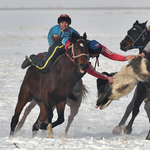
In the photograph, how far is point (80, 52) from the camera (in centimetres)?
535

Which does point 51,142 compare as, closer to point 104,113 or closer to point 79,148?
point 79,148

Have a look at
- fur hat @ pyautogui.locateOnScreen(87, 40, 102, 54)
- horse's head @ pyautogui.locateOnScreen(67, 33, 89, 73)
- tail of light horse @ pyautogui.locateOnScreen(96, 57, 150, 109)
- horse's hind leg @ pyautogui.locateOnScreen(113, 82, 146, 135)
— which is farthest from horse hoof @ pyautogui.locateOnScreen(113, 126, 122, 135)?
horse's head @ pyautogui.locateOnScreen(67, 33, 89, 73)

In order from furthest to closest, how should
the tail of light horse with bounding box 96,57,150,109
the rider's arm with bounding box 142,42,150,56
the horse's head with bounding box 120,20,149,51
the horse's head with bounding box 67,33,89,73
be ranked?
the horse's head with bounding box 120,20,149,51
the rider's arm with bounding box 142,42,150,56
the tail of light horse with bounding box 96,57,150,109
the horse's head with bounding box 67,33,89,73

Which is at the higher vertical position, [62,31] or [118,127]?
[62,31]

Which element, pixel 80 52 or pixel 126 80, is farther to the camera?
pixel 126 80

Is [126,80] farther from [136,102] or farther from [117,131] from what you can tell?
[117,131]

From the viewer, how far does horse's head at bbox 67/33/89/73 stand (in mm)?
5293

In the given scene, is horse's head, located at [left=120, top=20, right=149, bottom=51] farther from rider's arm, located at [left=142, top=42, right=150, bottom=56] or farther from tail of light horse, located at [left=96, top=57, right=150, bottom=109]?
tail of light horse, located at [left=96, top=57, right=150, bottom=109]

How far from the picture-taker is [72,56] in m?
5.44

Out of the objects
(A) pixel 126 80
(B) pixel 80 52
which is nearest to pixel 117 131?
(A) pixel 126 80

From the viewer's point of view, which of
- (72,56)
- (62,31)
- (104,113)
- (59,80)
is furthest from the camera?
(104,113)

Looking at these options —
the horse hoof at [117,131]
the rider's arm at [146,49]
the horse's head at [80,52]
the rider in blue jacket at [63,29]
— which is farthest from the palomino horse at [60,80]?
the horse hoof at [117,131]

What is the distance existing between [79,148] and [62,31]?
281cm

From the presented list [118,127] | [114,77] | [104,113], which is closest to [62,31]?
[114,77]
